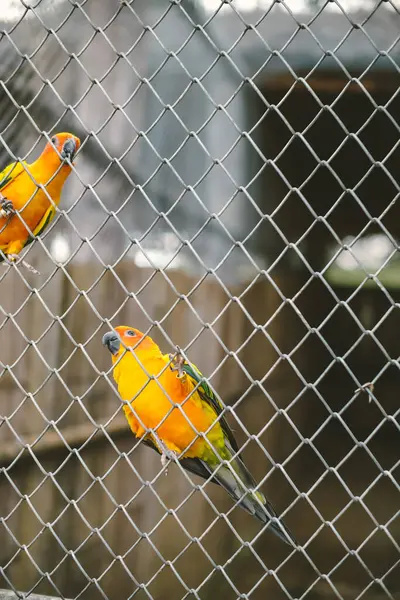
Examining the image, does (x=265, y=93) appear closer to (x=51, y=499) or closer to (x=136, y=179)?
(x=136, y=179)

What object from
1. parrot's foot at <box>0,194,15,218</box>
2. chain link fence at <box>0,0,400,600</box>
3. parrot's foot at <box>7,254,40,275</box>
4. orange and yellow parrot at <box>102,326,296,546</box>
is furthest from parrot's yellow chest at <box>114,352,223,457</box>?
chain link fence at <box>0,0,400,600</box>

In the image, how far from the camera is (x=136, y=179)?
7.90ft

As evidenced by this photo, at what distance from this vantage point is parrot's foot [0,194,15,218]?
1335mm

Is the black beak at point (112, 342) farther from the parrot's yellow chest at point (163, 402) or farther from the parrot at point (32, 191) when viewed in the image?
the parrot at point (32, 191)

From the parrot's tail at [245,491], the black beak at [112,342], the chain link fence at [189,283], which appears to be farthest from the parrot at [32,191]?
the chain link fence at [189,283]

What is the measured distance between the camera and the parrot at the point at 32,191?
1335mm

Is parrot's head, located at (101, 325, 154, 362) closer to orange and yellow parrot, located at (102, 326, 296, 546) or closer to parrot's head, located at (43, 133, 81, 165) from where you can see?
orange and yellow parrot, located at (102, 326, 296, 546)

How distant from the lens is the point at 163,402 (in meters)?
1.34

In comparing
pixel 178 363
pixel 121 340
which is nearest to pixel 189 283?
pixel 121 340

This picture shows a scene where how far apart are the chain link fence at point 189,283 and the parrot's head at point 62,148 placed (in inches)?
32.3

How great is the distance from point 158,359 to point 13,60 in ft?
4.57

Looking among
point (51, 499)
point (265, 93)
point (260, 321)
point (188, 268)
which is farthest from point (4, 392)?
point (265, 93)

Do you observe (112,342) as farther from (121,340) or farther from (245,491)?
(245,491)

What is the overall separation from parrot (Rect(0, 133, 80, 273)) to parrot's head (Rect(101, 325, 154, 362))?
0.21 m
